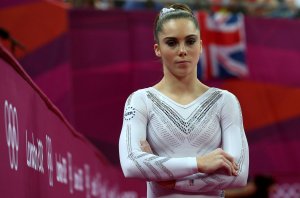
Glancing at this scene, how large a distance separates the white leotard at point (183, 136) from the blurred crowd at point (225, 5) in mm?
7712

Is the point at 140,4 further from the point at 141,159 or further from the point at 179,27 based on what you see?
the point at 141,159

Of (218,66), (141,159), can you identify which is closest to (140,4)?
(218,66)

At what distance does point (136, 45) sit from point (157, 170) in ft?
25.1

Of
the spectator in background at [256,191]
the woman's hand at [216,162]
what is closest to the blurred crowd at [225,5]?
the spectator in background at [256,191]

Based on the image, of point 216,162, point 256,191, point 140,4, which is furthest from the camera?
point 140,4

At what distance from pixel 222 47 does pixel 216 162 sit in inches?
314

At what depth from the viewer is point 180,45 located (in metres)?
3.31

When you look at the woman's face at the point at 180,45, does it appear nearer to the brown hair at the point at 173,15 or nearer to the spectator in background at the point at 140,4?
the brown hair at the point at 173,15

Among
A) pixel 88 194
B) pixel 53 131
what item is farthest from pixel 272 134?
pixel 53 131

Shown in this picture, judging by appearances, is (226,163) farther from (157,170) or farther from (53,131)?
(53,131)

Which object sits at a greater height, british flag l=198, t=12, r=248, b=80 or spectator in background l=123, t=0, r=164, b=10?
spectator in background l=123, t=0, r=164, b=10

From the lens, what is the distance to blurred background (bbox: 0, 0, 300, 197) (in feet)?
34.7

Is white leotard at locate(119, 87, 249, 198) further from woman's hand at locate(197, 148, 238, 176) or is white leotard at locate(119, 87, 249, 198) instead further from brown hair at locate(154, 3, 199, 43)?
brown hair at locate(154, 3, 199, 43)

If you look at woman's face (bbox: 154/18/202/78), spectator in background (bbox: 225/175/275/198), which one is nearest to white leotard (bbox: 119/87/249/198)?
woman's face (bbox: 154/18/202/78)
